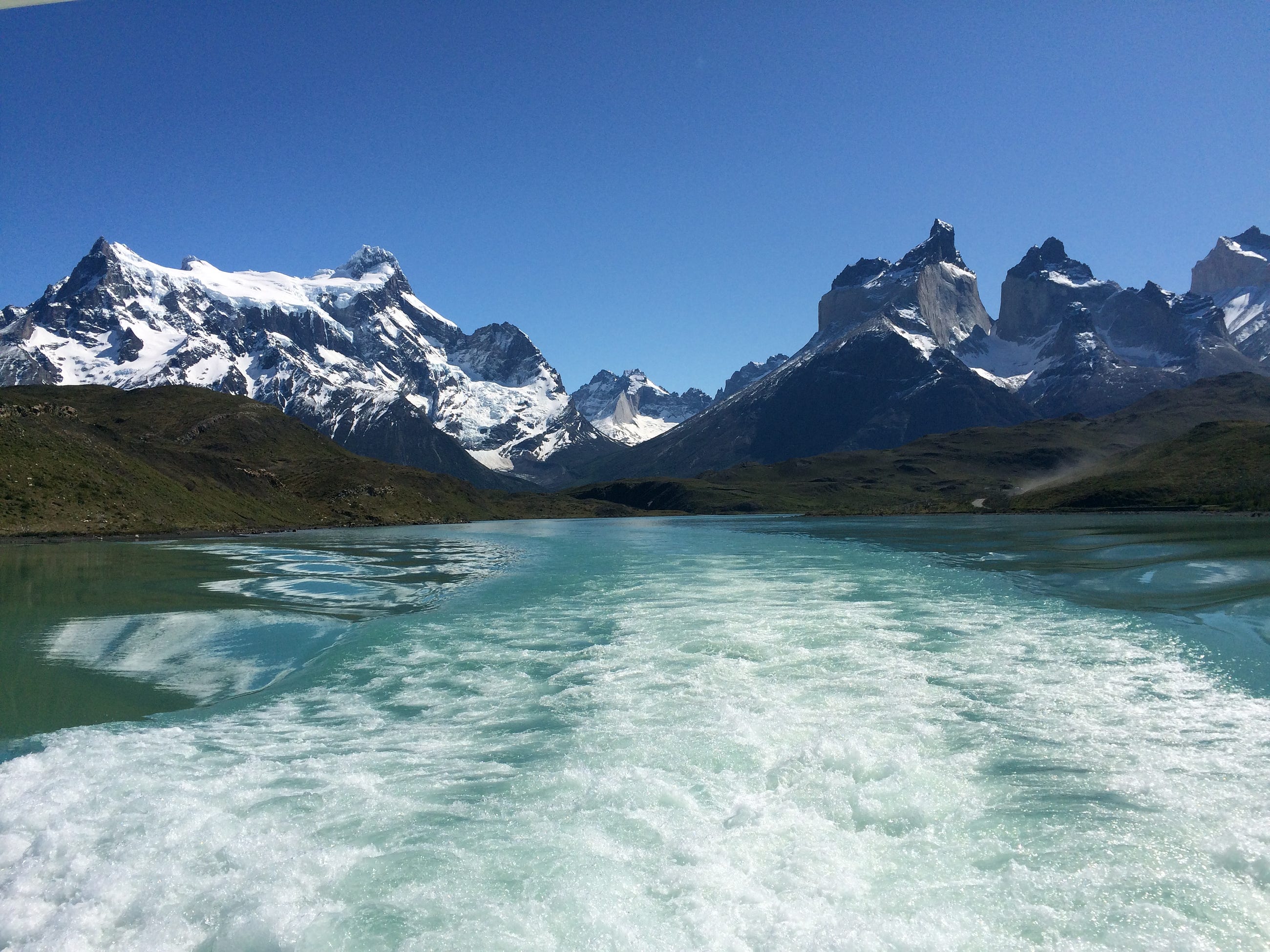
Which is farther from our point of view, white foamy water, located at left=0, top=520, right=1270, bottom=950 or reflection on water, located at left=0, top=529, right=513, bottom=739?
reflection on water, located at left=0, top=529, right=513, bottom=739

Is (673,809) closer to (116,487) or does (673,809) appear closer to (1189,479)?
(116,487)

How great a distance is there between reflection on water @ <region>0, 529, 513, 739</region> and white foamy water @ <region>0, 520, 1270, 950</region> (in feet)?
9.55

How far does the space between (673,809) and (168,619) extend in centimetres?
3187

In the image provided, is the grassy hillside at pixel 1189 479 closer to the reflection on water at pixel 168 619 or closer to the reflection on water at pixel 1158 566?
the reflection on water at pixel 1158 566

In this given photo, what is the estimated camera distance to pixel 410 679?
81.8 feet

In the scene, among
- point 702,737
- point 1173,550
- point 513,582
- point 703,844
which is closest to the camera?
point 703,844

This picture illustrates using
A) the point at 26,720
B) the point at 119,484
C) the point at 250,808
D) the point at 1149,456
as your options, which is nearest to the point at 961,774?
the point at 250,808

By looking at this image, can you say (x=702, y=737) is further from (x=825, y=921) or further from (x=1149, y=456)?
(x=1149, y=456)

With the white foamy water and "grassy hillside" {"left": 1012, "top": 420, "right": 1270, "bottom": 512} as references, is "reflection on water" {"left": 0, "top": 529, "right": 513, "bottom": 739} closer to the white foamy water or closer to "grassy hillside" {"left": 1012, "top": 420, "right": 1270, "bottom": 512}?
the white foamy water

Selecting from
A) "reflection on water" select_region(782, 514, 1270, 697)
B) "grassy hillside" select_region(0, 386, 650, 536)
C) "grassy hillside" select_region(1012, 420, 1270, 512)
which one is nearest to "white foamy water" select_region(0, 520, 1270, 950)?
"reflection on water" select_region(782, 514, 1270, 697)

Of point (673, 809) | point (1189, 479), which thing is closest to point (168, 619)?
point (673, 809)

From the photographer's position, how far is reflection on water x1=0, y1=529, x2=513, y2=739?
2270cm

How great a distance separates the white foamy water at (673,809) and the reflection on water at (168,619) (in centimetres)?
291

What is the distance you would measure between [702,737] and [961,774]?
5.75 meters
